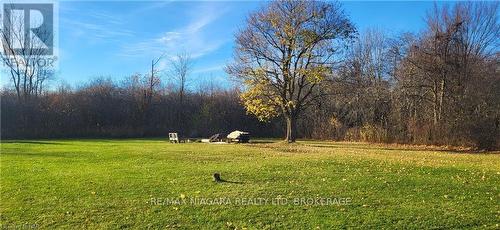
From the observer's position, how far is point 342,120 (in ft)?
135

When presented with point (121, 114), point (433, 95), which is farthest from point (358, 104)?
point (121, 114)

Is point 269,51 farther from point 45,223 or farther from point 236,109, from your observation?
point 45,223

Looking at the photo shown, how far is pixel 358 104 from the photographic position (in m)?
40.1

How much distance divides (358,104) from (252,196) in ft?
105

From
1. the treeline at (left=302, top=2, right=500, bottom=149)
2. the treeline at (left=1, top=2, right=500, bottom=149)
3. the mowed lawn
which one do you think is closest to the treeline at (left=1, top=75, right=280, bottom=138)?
the treeline at (left=1, top=2, right=500, bottom=149)

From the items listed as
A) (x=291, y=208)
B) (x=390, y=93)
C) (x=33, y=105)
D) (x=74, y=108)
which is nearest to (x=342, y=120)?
(x=390, y=93)

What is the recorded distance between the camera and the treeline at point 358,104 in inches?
1150

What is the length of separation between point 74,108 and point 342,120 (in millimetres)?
26212

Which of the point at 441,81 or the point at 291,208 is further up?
the point at 441,81

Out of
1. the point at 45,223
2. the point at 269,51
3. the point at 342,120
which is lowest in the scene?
the point at 45,223

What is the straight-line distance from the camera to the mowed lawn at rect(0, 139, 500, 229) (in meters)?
7.68

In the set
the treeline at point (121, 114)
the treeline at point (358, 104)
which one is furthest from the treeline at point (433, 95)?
the treeline at point (121, 114)

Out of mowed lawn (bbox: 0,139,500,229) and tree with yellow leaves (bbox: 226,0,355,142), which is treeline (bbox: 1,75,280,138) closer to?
tree with yellow leaves (bbox: 226,0,355,142)

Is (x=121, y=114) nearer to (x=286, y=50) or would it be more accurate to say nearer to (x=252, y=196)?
(x=286, y=50)
